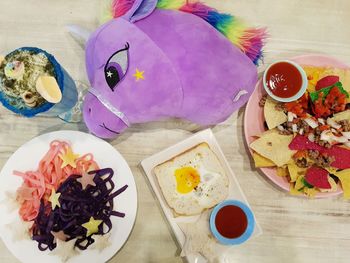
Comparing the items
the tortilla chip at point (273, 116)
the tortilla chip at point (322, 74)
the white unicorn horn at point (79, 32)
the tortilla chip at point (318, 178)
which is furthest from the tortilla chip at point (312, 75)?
the white unicorn horn at point (79, 32)

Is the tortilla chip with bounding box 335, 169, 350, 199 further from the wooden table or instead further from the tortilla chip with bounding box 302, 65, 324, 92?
the tortilla chip with bounding box 302, 65, 324, 92

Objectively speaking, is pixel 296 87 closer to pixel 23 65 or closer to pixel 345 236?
pixel 345 236

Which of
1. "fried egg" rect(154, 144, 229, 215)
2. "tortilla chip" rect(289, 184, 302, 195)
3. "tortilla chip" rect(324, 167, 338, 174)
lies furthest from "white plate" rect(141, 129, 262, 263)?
"tortilla chip" rect(324, 167, 338, 174)

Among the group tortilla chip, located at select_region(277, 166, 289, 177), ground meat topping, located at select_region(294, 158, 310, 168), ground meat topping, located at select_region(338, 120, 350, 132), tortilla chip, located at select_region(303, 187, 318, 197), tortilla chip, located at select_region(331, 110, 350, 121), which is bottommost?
tortilla chip, located at select_region(303, 187, 318, 197)

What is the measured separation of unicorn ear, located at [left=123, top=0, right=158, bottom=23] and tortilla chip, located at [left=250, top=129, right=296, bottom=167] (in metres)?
0.42

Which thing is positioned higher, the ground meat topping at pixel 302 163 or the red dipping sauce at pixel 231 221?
the ground meat topping at pixel 302 163

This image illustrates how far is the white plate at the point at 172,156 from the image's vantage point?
0.94 meters

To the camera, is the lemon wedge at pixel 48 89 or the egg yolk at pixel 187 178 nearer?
the lemon wedge at pixel 48 89

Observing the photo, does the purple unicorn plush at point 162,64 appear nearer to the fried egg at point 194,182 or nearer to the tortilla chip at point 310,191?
the fried egg at point 194,182

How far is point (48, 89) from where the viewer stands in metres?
0.74

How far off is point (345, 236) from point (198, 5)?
0.72 m

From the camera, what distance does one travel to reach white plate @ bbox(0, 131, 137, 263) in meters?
0.91

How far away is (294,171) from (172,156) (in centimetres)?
31

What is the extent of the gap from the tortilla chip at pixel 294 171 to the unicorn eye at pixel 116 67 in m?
0.49
